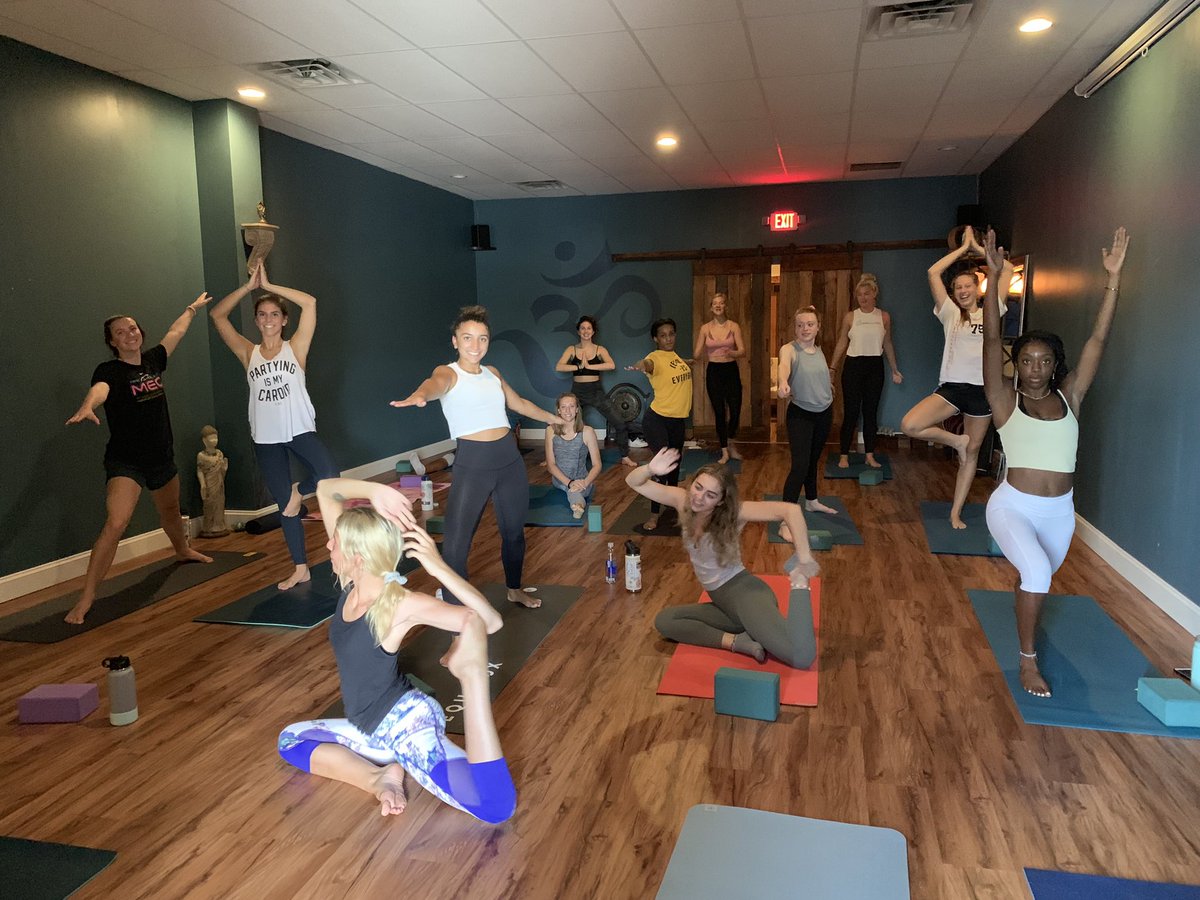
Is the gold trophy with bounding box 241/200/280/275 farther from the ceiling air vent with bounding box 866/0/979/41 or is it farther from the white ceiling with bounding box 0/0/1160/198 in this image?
the ceiling air vent with bounding box 866/0/979/41

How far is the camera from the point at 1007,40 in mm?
4438

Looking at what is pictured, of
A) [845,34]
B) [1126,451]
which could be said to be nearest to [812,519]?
[1126,451]

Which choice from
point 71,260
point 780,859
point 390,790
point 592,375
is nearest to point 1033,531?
point 780,859

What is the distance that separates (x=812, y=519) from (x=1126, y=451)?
72.8 inches

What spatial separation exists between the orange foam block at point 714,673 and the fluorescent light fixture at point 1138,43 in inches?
123

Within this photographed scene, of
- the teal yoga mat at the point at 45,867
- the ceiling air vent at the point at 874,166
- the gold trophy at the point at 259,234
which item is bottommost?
the teal yoga mat at the point at 45,867

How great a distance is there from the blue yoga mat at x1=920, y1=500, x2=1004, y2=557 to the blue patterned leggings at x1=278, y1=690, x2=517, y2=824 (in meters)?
3.32

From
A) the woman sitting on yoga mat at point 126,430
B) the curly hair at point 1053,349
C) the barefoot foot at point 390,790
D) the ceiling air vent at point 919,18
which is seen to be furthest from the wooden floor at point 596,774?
the ceiling air vent at point 919,18

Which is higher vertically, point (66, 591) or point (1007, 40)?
point (1007, 40)

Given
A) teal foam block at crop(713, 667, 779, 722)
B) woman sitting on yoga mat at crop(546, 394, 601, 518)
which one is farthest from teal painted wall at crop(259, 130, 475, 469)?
teal foam block at crop(713, 667, 779, 722)

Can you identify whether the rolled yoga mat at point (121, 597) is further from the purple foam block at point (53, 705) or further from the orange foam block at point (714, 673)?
the orange foam block at point (714, 673)

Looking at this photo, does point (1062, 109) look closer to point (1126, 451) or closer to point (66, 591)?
point (1126, 451)

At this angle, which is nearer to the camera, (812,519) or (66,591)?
(66,591)

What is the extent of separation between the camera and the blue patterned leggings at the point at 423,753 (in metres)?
2.30
